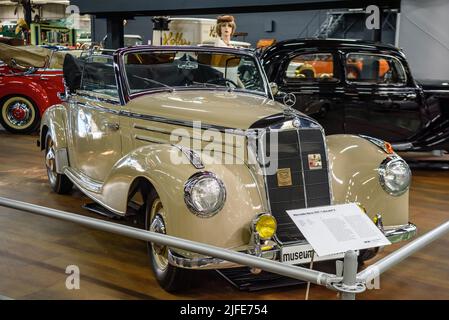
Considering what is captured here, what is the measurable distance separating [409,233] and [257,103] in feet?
4.27

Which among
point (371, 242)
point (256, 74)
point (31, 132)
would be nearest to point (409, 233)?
point (371, 242)

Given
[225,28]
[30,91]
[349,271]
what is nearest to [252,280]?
[349,271]

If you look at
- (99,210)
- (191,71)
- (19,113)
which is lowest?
(99,210)

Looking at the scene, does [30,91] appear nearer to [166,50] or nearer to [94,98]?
[94,98]

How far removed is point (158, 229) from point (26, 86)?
685 centimetres

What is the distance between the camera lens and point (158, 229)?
10.2 ft

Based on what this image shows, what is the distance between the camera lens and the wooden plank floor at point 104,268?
10.4 ft

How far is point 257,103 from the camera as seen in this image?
379 cm

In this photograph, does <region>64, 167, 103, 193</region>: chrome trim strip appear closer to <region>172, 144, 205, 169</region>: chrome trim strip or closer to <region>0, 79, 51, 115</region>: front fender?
<region>172, 144, 205, 169</region>: chrome trim strip

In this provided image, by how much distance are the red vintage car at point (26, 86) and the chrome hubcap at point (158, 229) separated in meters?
6.53

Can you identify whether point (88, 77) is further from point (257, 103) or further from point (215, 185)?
point (215, 185)

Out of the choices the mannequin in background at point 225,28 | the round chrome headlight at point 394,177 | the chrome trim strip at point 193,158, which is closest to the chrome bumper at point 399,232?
the round chrome headlight at point 394,177

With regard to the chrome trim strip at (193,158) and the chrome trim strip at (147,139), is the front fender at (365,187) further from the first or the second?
the chrome trim strip at (147,139)

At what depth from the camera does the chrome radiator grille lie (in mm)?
3129
